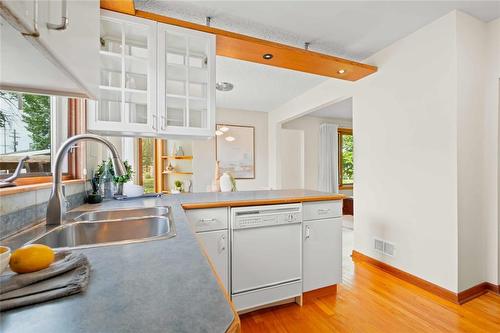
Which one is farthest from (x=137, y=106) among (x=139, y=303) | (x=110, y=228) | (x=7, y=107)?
(x=139, y=303)

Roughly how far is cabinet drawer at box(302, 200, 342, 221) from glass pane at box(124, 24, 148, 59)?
69.9 inches

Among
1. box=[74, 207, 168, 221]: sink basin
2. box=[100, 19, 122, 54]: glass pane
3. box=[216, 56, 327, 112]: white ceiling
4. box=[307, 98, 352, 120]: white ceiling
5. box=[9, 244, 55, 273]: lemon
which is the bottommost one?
box=[74, 207, 168, 221]: sink basin

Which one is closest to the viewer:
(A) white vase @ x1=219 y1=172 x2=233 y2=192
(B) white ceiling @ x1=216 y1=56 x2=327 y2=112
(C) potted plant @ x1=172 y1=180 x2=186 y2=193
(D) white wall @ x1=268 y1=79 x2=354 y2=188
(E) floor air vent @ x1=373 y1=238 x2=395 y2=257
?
(E) floor air vent @ x1=373 y1=238 x2=395 y2=257

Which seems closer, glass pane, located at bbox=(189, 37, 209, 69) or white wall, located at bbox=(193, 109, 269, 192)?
glass pane, located at bbox=(189, 37, 209, 69)

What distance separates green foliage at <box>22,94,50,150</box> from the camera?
1.19m

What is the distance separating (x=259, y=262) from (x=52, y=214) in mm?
1324

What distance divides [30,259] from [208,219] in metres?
1.15

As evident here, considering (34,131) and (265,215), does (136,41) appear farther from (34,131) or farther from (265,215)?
(265,215)

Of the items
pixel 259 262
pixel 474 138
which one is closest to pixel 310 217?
pixel 259 262

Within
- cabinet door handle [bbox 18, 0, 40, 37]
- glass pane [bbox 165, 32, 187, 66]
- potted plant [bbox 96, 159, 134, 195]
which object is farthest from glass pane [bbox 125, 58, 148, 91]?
cabinet door handle [bbox 18, 0, 40, 37]

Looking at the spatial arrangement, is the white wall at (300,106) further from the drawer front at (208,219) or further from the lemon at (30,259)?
the lemon at (30,259)

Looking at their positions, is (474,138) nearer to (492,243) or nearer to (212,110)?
(492,243)

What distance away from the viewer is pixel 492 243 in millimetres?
2043

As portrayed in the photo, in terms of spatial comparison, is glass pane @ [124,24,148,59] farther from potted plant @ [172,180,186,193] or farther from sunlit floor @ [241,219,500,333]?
potted plant @ [172,180,186,193]
